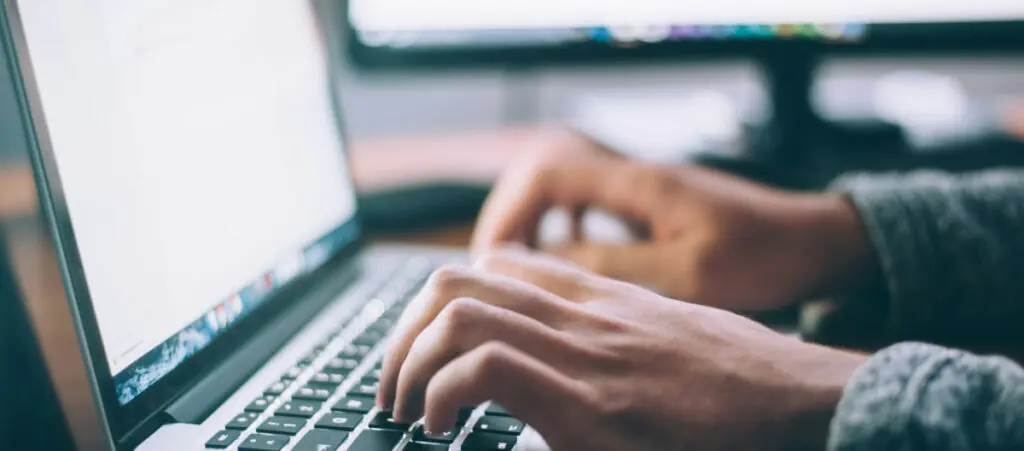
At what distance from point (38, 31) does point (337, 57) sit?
701 mm

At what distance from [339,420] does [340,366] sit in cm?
7

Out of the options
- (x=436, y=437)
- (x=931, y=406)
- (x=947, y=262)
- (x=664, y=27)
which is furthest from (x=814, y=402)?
(x=664, y=27)

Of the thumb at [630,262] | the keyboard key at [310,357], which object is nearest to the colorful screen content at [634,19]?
the thumb at [630,262]

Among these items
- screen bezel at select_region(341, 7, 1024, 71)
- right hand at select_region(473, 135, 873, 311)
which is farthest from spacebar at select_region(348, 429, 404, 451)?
screen bezel at select_region(341, 7, 1024, 71)

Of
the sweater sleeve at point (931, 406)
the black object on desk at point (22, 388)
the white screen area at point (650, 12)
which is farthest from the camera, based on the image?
the white screen area at point (650, 12)

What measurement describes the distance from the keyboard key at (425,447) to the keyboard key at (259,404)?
0.24ft

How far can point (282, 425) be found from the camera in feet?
1.18

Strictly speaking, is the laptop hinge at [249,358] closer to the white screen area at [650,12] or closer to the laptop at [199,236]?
the laptop at [199,236]

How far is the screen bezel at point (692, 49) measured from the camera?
0.73 meters

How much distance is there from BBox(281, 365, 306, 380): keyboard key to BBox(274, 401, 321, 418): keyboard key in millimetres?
32

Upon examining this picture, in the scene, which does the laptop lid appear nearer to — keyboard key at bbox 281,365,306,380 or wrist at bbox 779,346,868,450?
keyboard key at bbox 281,365,306,380

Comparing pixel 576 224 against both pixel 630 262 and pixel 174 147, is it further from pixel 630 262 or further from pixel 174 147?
pixel 174 147

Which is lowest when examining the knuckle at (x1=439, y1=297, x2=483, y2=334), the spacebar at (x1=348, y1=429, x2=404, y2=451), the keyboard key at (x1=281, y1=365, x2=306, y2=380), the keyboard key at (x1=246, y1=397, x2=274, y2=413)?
the keyboard key at (x1=281, y1=365, x2=306, y2=380)

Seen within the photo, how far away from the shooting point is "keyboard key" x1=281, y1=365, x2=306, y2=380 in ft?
1.36
